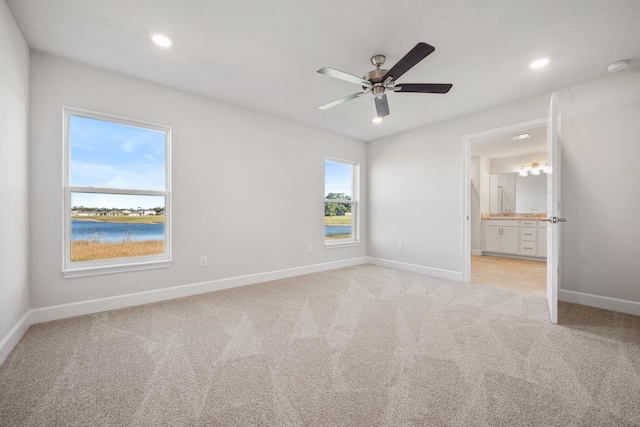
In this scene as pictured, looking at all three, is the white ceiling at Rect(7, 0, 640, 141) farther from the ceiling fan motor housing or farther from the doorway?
the doorway

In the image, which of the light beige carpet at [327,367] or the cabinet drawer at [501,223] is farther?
the cabinet drawer at [501,223]

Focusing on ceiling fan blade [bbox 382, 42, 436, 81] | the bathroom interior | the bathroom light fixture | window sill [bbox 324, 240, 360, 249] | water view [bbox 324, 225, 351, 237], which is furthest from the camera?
the bathroom light fixture

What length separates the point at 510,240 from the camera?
240 inches

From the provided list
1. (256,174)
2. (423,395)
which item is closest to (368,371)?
(423,395)

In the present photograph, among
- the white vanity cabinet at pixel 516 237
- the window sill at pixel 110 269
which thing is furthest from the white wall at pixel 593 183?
the window sill at pixel 110 269

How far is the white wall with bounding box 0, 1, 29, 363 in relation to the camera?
185 cm

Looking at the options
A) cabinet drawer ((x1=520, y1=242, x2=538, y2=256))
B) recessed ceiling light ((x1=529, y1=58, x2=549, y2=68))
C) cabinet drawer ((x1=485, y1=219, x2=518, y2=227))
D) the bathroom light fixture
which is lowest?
cabinet drawer ((x1=520, y1=242, x2=538, y2=256))

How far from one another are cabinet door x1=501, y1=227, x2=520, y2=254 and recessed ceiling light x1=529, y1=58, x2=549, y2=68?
4.47m

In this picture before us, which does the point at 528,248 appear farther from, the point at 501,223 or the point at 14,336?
the point at 14,336

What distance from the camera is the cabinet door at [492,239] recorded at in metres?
6.30

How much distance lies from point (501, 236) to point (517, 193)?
125 cm

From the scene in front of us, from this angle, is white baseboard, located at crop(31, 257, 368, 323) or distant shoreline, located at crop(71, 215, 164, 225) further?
distant shoreline, located at crop(71, 215, 164, 225)

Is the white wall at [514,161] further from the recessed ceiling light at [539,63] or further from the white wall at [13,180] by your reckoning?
the white wall at [13,180]

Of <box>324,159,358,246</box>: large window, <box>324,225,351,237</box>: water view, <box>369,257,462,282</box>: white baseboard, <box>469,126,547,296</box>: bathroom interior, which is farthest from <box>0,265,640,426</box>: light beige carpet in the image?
<box>469,126,547,296</box>: bathroom interior
